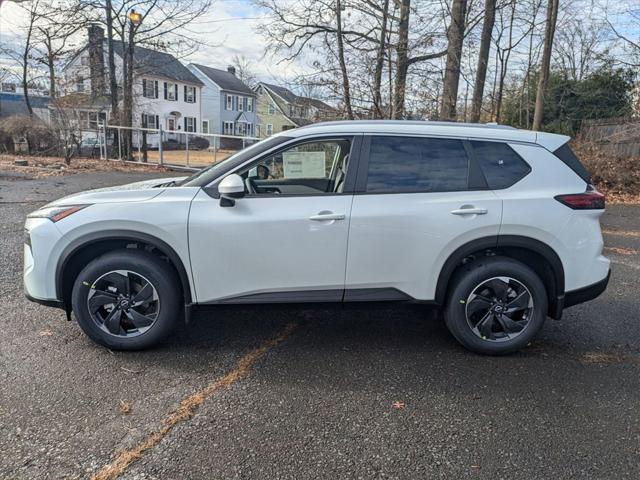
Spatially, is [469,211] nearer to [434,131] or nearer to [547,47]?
→ [434,131]

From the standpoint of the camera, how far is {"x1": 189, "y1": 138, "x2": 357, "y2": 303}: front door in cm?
351

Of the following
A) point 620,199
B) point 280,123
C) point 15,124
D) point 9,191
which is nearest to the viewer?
point 9,191

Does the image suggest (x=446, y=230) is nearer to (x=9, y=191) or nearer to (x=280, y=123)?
(x=9, y=191)

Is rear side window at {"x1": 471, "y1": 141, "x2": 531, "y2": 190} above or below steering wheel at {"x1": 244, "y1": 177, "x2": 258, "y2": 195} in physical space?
above

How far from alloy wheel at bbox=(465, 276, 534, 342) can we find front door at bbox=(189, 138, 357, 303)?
1.06 m

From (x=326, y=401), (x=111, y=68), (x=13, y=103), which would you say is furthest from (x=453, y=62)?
(x=13, y=103)

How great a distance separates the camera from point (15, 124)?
72.0 feet

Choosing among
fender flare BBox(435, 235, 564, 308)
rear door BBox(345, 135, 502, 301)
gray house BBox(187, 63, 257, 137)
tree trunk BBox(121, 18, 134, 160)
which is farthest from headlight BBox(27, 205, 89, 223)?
gray house BBox(187, 63, 257, 137)

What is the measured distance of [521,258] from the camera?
383 cm

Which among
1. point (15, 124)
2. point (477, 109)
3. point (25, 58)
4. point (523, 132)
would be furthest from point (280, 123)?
point (523, 132)

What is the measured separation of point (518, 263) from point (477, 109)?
11.8 meters

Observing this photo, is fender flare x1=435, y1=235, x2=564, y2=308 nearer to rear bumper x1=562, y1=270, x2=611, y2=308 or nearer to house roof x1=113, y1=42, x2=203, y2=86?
rear bumper x1=562, y1=270, x2=611, y2=308

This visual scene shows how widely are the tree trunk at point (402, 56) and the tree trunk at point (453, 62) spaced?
4.00 ft

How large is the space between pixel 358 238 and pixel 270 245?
2.12 ft
